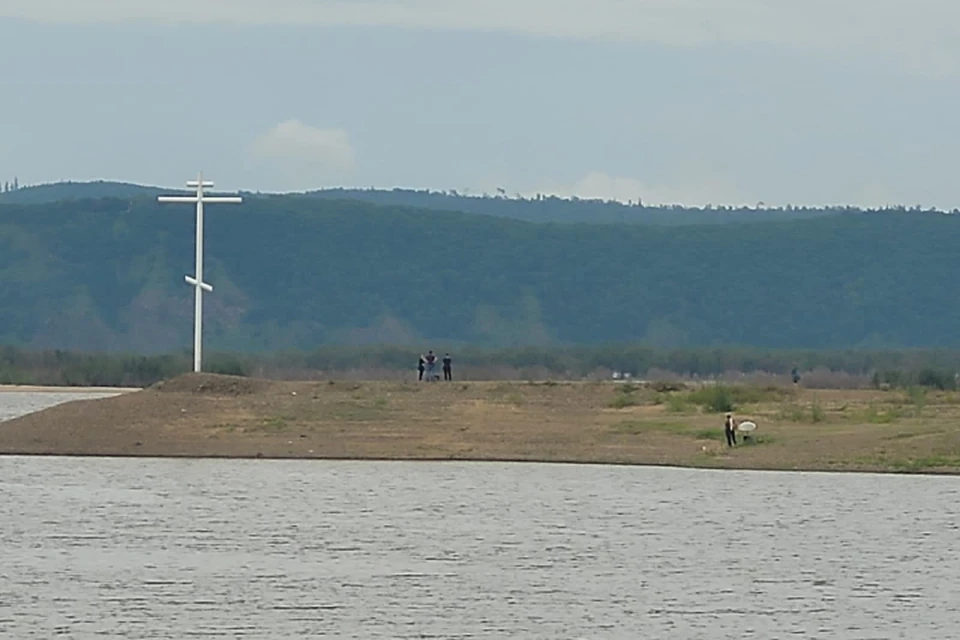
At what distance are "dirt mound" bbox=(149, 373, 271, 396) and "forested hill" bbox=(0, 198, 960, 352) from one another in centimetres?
7611

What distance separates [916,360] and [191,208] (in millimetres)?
58695

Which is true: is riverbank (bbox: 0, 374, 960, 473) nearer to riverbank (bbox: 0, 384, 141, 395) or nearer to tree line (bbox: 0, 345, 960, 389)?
tree line (bbox: 0, 345, 960, 389)

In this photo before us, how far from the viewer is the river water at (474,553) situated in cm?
2145

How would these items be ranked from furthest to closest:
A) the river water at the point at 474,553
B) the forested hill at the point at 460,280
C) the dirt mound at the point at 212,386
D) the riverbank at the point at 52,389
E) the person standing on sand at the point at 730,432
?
the forested hill at the point at 460,280
the riverbank at the point at 52,389
the dirt mound at the point at 212,386
the person standing on sand at the point at 730,432
the river water at the point at 474,553

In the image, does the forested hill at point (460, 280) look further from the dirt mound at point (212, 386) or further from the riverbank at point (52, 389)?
the dirt mound at point (212, 386)

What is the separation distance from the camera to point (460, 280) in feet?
440

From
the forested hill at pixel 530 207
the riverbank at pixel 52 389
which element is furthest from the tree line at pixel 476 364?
the forested hill at pixel 530 207

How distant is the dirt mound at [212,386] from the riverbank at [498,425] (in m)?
0.04

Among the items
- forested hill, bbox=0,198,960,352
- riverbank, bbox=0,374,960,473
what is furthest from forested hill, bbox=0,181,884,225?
riverbank, bbox=0,374,960,473

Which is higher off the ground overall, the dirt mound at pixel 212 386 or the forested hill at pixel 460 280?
the forested hill at pixel 460 280

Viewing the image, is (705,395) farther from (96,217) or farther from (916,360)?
(96,217)

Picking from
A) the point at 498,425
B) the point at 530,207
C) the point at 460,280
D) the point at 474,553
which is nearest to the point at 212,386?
the point at 498,425

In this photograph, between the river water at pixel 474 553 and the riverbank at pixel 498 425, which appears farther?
the riverbank at pixel 498 425

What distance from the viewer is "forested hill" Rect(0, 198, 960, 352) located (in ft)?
413
